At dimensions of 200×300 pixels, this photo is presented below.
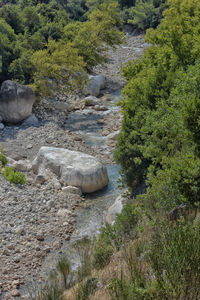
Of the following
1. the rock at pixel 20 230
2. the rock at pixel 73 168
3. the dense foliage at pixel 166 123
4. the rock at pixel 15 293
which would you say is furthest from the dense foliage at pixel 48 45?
the rock at pixel 15 293

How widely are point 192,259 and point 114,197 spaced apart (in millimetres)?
11334

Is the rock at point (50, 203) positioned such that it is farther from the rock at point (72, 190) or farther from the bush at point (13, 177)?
the bush at point (13, 177)

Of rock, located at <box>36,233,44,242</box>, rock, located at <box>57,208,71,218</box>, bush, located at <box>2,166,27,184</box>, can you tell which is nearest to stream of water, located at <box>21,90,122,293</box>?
rock, located at <box>57,208,71,218</box>

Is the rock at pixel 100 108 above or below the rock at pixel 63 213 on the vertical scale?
below

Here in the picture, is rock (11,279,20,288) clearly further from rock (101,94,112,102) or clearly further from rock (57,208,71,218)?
rock (101,94,112,102)

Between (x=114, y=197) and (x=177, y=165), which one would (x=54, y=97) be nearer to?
(x=114, y=197)

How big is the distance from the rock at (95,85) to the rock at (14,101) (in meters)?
8.05

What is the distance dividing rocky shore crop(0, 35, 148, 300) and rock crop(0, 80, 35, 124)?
815 mm

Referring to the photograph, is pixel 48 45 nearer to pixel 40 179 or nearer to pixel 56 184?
pixel 40 179

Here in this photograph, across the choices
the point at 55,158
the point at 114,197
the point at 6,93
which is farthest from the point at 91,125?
the point at 114,197

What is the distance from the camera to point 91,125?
2700 centimetres

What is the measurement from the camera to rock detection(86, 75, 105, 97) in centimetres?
3259

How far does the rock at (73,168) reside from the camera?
17.8 metres

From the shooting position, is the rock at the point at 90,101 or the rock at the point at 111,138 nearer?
the rock at the point at 111,138
